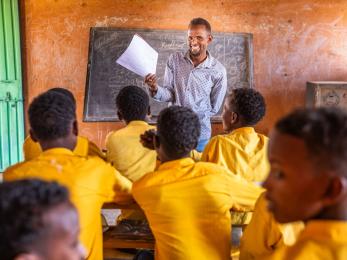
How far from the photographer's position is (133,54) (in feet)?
9.81

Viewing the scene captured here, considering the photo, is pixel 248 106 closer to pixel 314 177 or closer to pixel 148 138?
pixel 148 138

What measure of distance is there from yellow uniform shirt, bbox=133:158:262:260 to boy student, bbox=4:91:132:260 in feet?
0.35

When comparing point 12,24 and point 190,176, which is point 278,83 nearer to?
point 12,24

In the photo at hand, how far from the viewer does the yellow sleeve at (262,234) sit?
1.35 meters

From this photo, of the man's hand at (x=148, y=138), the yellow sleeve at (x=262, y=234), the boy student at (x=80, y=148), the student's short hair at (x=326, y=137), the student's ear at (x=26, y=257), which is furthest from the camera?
the boy student at (x=80, y=148)

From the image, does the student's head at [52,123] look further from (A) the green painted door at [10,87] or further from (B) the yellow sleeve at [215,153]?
(A) the green painted door at [10,87]

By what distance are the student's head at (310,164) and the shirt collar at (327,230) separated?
14 millimetres

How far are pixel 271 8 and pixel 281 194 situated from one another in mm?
4187

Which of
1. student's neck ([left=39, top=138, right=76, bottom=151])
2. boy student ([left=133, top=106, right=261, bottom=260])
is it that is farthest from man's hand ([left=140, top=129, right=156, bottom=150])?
student's neck ([left=39, top=138, right=76, bottom=151])

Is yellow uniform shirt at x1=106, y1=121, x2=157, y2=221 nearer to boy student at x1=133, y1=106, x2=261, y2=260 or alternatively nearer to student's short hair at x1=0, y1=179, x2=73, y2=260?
boy student at x1=133, y1=106, x2=261, y2=260

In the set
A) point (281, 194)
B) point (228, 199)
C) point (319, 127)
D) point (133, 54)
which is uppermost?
point (133, 54)

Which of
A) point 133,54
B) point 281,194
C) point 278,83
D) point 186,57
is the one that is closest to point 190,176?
point 281,194

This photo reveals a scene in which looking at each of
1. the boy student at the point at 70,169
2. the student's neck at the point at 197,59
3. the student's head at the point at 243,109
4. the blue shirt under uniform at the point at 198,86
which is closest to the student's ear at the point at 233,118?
the student's head at the point at 243,109

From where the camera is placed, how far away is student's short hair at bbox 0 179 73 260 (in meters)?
0.73
